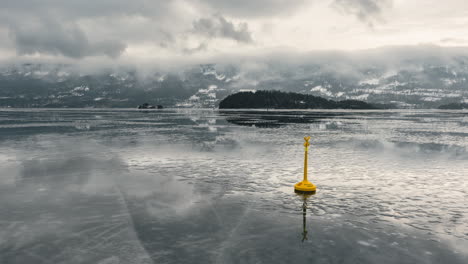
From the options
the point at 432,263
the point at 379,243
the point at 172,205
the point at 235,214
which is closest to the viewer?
the point at 432,263

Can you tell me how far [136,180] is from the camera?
70.6 ft

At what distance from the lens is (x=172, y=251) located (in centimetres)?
1100

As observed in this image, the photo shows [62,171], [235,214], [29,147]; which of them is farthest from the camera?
[29,147]

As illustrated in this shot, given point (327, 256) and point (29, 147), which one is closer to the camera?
point (327, 256)

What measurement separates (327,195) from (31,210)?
13.1 meters

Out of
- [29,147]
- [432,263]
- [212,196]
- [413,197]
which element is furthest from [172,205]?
[29,147]

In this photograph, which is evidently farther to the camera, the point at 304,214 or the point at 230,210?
the point at 230,210

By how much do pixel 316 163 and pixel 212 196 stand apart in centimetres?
1205

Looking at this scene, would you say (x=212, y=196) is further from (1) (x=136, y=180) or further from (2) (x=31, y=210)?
(2) (x=31, y=210)

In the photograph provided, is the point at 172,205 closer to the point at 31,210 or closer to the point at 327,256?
the point at 31,210

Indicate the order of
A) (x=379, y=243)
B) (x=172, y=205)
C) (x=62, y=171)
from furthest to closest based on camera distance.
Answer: (x=62, y=171) → (x=172, y=205) → (x=379, y=243)

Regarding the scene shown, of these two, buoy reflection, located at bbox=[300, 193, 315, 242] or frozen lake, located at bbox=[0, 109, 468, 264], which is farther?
buoy reflection, located at bbox=[300, 193, 315, 242]

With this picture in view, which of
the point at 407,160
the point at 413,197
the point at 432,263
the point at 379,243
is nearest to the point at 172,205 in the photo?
the point at 379,243

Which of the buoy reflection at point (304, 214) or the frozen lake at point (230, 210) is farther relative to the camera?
the buoy reflection at point (304, 214)
